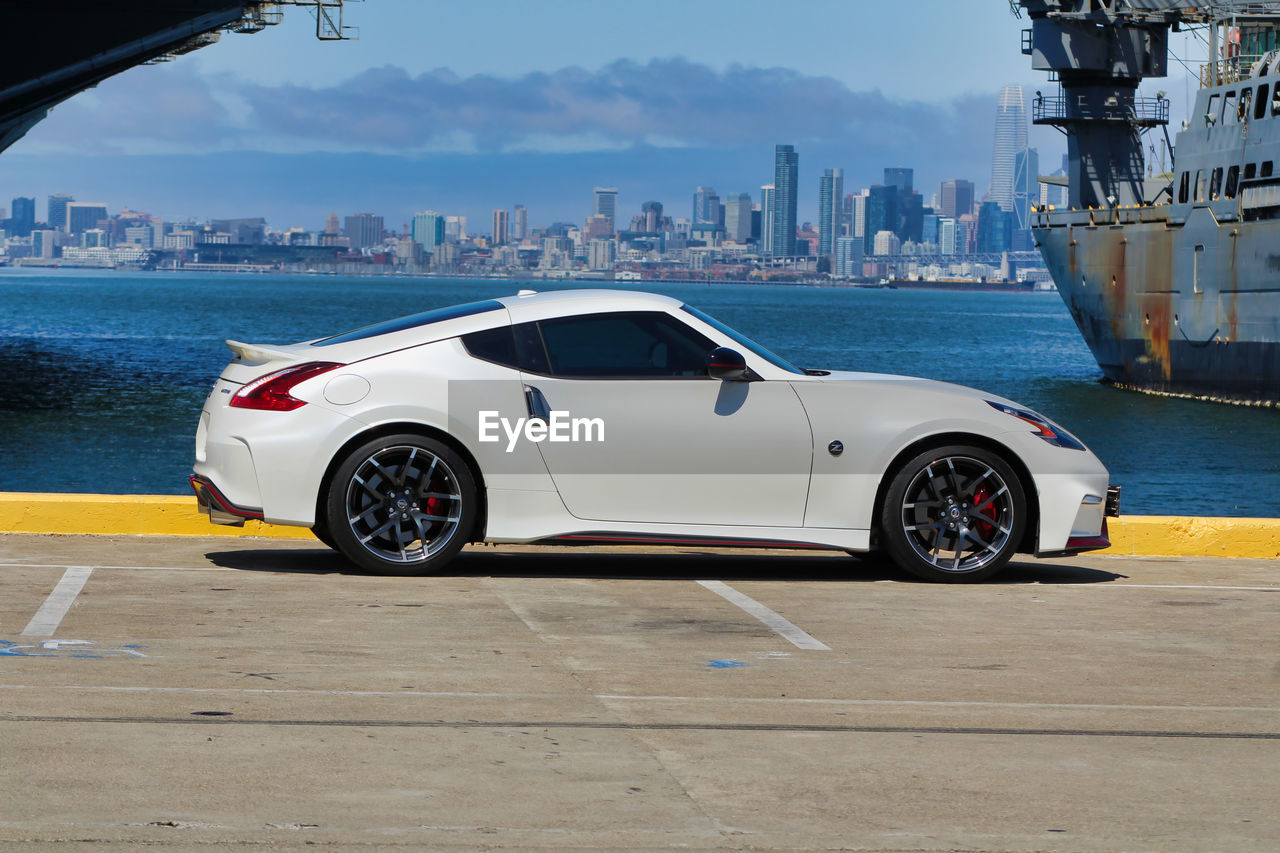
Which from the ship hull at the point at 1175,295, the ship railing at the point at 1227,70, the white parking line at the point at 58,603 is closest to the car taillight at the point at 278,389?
the white parking line at the point at 58,603

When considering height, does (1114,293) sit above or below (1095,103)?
below

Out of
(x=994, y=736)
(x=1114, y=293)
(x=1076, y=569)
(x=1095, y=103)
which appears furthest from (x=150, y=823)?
(x=1095, y=103)

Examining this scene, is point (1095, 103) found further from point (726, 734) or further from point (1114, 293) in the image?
point (726, 734)

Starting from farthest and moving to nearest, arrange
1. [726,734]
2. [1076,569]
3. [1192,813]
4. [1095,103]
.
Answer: [1095,103], [1076,569], [726,734], [1192,813]

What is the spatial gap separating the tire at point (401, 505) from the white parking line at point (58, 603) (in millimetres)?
1211

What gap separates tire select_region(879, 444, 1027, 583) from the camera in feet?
26.2

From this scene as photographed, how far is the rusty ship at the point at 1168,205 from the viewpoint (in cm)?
4862

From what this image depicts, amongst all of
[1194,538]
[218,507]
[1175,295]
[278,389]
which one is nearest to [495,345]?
[278,389]

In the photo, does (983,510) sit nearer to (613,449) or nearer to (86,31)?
(613,449)

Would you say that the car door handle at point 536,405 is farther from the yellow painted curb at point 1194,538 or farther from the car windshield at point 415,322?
the yellow painted curb at point 1194,538

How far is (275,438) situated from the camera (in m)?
7.76

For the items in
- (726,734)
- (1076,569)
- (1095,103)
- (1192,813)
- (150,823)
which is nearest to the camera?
(150,823)

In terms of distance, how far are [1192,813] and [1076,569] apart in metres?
5.05

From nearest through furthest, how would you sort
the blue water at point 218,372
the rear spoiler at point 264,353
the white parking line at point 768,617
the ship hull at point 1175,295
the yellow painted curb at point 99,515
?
the white parking line at point 768,617 → the rear spoiler at point 264,353 → the yellow painted curb at point 99,515 → the blue water at point 218,372 → the ship hull at point 1175,295
